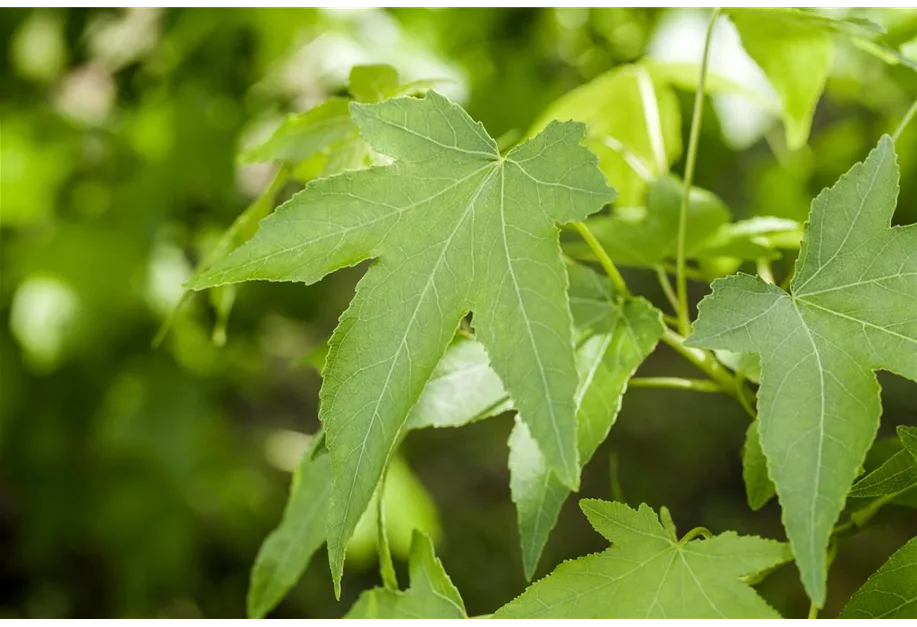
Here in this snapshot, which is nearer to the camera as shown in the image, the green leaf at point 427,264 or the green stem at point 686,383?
the green leaf at point 427,264

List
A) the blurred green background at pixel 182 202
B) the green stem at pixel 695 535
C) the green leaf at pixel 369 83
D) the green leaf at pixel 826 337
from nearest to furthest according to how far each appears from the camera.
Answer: the green leaf at pixel 826 337
the green stem at pixel 695 535
the green leaf at pixel 369 83
the blurred green background at pixel 182 202

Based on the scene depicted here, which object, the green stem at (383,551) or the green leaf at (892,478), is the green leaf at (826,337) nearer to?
the green leaf at (892,478)

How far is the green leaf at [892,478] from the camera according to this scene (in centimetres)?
57

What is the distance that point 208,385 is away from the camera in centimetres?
204

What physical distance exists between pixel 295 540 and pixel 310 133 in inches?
14.1

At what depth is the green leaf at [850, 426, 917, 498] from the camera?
0.57 m

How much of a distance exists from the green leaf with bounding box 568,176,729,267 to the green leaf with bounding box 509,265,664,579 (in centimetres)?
12

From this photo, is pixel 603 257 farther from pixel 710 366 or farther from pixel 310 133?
pixel 310 133

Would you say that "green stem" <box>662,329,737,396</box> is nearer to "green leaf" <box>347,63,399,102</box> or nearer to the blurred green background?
"green leaf" <box>347,63,399,102</box>

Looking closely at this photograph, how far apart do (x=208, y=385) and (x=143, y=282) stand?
0.29 metres

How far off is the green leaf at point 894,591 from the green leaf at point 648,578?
82 millimetres

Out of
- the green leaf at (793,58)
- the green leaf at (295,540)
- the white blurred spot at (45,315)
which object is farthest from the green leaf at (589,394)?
the white blurred spot at (45,315)

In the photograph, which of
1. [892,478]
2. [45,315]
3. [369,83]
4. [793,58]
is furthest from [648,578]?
[45,315]

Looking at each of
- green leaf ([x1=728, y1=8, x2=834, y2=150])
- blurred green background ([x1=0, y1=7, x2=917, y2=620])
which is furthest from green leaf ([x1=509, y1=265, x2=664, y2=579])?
blurred green background ([x1=0, y1=7, x2=917, y2=620])
